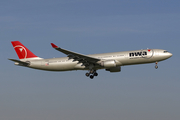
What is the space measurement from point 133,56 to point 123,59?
178cm

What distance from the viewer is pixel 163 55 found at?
50.3m

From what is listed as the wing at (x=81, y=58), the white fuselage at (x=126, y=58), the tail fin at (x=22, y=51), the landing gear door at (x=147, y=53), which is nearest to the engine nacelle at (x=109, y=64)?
the white fuselage at (x=126, y=58)

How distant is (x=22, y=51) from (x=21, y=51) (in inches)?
7.9

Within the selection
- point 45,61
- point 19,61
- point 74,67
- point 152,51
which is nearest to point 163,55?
point 152,51

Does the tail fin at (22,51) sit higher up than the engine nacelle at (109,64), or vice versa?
the tail fin at (22,51)

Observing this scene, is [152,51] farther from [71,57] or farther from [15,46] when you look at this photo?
[15,46]

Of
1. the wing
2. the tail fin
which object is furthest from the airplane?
the tail fin

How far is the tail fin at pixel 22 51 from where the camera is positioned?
5717 centimetres

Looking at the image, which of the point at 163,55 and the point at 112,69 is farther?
the point at 112,69

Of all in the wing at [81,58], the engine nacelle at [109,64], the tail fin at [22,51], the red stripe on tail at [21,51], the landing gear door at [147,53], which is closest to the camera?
the wing at [81,58]

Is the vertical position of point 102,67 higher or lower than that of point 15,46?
lower

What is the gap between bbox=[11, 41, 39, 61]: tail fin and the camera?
5717 cm

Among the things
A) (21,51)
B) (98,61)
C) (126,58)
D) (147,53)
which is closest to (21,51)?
(21,51)

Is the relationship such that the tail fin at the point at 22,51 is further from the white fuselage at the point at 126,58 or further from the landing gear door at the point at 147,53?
the landing gear door at the point at 147,53
